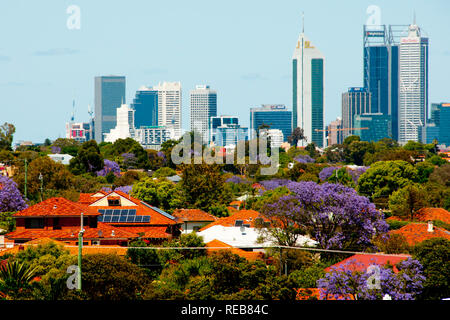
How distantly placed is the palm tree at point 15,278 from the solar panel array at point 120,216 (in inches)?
603

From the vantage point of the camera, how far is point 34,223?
42938 mm

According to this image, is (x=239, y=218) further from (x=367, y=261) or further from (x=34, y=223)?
(x=367, y=261)

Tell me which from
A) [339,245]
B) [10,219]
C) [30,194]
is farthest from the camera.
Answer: [30,194]

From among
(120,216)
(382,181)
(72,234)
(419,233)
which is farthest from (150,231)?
(382,181)

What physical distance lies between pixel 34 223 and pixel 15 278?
15.3 metres

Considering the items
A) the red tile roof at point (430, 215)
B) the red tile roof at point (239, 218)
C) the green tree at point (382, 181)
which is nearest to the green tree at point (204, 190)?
the red tile roof at point (239, 218)

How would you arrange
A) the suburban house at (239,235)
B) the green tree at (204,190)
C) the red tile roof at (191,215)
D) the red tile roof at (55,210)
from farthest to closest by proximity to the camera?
1. the green tree at (204,190)
2. the red tile roof at (191,215)
3. the red tile roof at (55,210)
4. the suburban house at (239,235)

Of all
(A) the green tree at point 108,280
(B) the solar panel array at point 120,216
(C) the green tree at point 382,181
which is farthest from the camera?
(C) the green tree at point 382,181

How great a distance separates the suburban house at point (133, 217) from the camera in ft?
148

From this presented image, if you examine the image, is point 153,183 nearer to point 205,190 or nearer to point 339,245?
point 205,190

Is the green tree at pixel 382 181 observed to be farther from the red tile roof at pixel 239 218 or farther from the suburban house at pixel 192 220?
the suburban house at pixel 192 220

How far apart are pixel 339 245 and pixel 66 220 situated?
14.0m

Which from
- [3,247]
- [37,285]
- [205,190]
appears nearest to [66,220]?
[3,247]
